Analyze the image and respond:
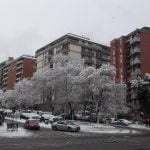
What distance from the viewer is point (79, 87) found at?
222 feet

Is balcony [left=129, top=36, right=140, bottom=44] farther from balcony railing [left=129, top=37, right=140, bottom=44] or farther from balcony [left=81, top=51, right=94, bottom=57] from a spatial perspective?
balcony [left=81, top=51, right=94, bottom=57]

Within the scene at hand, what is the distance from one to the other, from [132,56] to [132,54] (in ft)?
2.91

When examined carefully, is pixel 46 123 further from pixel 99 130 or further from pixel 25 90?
pixel 25 90

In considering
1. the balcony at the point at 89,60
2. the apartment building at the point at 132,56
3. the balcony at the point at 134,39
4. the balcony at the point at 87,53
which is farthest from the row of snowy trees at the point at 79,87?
the balcony at the point at 89,60

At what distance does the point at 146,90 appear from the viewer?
61.0 meters

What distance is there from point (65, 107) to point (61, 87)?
6.16m

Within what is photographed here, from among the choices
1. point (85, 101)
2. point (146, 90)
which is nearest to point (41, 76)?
point (85, 101)

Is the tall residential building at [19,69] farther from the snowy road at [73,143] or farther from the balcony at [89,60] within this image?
the snowy road at [73,143]

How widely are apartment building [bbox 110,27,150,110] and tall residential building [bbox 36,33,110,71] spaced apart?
2011cm

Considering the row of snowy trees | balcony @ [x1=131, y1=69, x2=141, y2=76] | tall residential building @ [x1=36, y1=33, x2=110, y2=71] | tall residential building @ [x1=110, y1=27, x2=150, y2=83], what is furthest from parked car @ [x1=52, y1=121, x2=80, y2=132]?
tall residential building @ [x1=36, y1=33, x2=110, y2=71]

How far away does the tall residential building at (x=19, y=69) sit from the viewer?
537 ft

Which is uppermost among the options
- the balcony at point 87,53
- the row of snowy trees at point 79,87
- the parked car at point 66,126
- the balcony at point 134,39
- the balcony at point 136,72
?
the balcony at point 87,53

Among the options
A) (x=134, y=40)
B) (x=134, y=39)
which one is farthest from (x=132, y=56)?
(x=134, y=39)

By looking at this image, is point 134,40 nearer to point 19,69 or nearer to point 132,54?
point 132,54
